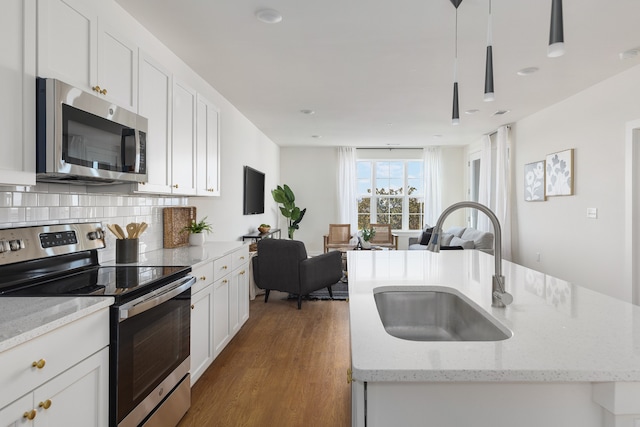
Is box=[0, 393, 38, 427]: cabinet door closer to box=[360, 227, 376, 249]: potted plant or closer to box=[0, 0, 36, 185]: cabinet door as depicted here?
box=[0, 0, 36, 185]: cabinet door

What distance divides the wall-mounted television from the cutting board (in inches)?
77.0

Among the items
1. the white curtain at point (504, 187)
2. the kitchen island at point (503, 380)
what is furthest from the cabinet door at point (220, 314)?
the white curtain at point (504, 187)

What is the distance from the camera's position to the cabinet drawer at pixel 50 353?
1042 mm

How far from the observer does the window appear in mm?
8633

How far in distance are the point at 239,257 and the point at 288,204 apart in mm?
4350

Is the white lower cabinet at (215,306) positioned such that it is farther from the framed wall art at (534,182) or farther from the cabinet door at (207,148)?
the framed wall art at (534,182)

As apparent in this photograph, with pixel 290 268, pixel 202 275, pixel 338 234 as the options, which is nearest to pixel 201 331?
pixel 202 275

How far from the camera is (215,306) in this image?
9.20 ft

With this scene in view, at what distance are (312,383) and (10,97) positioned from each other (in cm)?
233

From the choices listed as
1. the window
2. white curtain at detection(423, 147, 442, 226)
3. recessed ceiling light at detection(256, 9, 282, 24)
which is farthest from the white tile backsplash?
white curtain at detection(423, 147, 442, 226)

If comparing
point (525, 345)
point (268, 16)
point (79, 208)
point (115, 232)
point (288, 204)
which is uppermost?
point (268, 16)

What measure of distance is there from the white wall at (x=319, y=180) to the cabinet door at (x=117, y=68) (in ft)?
20.9

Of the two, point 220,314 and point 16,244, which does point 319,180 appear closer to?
point 220,314

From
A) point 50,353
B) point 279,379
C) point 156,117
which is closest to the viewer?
point 50,353
